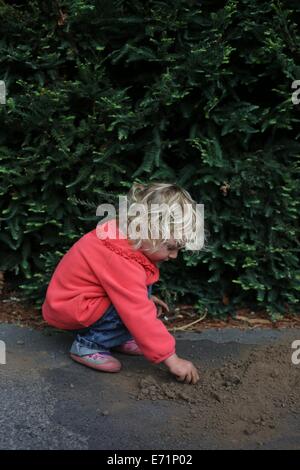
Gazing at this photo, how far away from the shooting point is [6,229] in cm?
384

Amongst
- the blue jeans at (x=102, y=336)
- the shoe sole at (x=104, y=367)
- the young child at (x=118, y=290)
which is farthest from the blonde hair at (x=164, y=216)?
the shoe sole at (x=104, y=367)

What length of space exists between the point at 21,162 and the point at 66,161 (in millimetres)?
268

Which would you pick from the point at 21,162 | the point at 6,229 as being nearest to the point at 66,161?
the point at 21,162

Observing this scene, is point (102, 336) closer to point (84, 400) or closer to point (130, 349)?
point (130, 349)

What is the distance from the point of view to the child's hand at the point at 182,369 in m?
3.03

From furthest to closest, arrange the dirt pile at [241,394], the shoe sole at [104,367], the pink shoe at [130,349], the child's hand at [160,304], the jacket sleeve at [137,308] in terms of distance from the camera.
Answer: the child's hand at [160,304] → the pink shoe at [130,349] → the shoe sole at [104,367] → the jacket sleeve at [137,308] → the dirt pile at [241,394]

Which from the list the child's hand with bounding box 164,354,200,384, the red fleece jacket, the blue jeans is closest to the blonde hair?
the red fleece jacket

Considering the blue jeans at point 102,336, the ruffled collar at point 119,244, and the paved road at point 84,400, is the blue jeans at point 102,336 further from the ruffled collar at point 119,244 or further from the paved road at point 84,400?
the ruffled collar at point 119,244

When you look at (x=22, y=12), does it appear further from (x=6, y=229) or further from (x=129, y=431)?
(x=129, y=431)

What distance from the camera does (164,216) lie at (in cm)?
304

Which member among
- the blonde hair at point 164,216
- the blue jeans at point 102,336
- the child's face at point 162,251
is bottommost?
the blue jeans at point 102,336

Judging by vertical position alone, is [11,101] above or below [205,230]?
above

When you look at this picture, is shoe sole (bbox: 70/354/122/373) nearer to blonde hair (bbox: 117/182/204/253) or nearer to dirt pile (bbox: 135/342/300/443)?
dirt pile (bbox: 135/342/300/443)

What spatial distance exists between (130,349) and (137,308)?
1.88 feet
